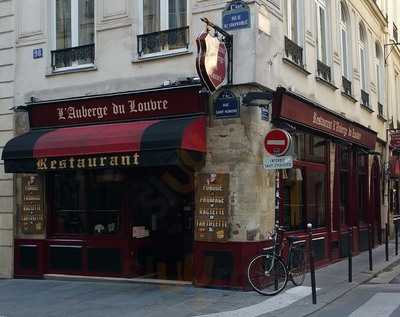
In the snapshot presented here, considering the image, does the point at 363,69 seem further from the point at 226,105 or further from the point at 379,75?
the point at 226,105

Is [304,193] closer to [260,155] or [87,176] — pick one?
[260,155]

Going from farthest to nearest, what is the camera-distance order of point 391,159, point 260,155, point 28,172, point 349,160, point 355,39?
1. point 391,159
2. point 355,39
3. point 349,160
4. point 28,172
5. point 260,155

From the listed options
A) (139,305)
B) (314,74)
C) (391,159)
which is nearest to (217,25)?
(314,74)

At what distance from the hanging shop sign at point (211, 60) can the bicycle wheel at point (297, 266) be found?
3358 mm

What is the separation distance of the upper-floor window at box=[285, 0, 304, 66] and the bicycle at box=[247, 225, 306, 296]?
384 cm

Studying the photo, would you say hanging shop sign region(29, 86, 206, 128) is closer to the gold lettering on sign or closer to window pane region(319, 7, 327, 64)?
the gold lettering on sign

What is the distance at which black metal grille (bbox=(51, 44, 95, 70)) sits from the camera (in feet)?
42.9

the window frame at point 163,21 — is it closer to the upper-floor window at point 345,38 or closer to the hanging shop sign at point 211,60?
the hanging shop sign at point 211,60

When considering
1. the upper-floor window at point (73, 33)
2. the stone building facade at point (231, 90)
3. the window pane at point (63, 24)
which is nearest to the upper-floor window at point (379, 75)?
the stone building facade at point (231, 90)

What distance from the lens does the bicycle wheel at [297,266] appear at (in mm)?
11508

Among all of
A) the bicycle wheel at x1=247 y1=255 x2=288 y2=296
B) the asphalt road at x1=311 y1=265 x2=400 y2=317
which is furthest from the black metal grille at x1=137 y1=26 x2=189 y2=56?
the asphalt road at x1=311 y1=265 x2=400 y2=317

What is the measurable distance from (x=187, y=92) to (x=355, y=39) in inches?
364

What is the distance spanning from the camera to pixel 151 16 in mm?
12539

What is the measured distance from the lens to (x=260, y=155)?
11.4 m
